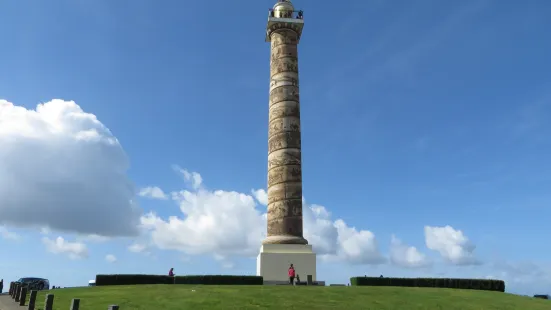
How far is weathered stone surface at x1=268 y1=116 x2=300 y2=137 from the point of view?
1175 inches

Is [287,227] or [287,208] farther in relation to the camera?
[287,208]

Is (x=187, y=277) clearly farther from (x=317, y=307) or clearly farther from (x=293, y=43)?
(x=293, y=43)

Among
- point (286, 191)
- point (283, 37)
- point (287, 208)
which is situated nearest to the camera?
point (287, 208)

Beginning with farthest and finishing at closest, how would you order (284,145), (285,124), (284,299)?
(285,124) → (284,145) → (284,299)

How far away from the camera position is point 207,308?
15.9 m

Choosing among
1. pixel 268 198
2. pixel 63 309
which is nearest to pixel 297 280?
pixel 268 198

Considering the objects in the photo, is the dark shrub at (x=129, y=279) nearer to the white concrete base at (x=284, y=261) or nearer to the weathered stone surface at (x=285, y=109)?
the white concrete base at (x=284, y=261)

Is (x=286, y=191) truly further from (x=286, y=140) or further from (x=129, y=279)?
(x=129, y=279)

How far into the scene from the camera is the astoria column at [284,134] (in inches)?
1124

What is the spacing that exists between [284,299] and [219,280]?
830 cm

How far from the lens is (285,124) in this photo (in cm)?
2988

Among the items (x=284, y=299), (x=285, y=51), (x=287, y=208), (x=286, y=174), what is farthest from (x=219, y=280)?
(x=285, y=51)

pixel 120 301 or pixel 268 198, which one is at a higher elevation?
pixel 268 198

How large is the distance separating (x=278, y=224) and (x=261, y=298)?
35.1 feet
